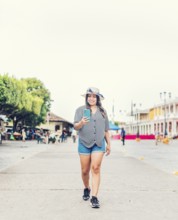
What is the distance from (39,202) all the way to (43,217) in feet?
3.93

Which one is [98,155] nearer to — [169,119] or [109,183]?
[109,183]

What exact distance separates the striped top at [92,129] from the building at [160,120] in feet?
261

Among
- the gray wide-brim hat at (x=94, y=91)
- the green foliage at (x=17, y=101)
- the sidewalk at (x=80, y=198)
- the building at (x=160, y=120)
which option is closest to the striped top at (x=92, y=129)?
the gray wide-brim hat at (x=94, y=91)

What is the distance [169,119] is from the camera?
104125mm

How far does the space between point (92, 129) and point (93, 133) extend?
0.06m

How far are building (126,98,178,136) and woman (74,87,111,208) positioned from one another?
79.4 metres

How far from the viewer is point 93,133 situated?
22.0ft

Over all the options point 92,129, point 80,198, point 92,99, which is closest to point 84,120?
point 92,129

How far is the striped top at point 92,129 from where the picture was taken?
6.68 m

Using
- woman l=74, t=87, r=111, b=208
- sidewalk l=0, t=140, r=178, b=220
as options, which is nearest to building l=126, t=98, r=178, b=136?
sidewalk l=0, t=140, r=178, b=220

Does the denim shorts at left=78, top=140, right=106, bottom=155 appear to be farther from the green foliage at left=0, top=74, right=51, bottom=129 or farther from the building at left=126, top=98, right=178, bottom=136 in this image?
the building at left=126, top=98, right=178, bottom=136

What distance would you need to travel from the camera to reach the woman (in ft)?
21.7

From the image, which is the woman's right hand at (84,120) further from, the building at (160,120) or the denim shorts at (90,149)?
the building at (160,120)

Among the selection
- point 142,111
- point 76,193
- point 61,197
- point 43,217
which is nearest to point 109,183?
point 76,193
